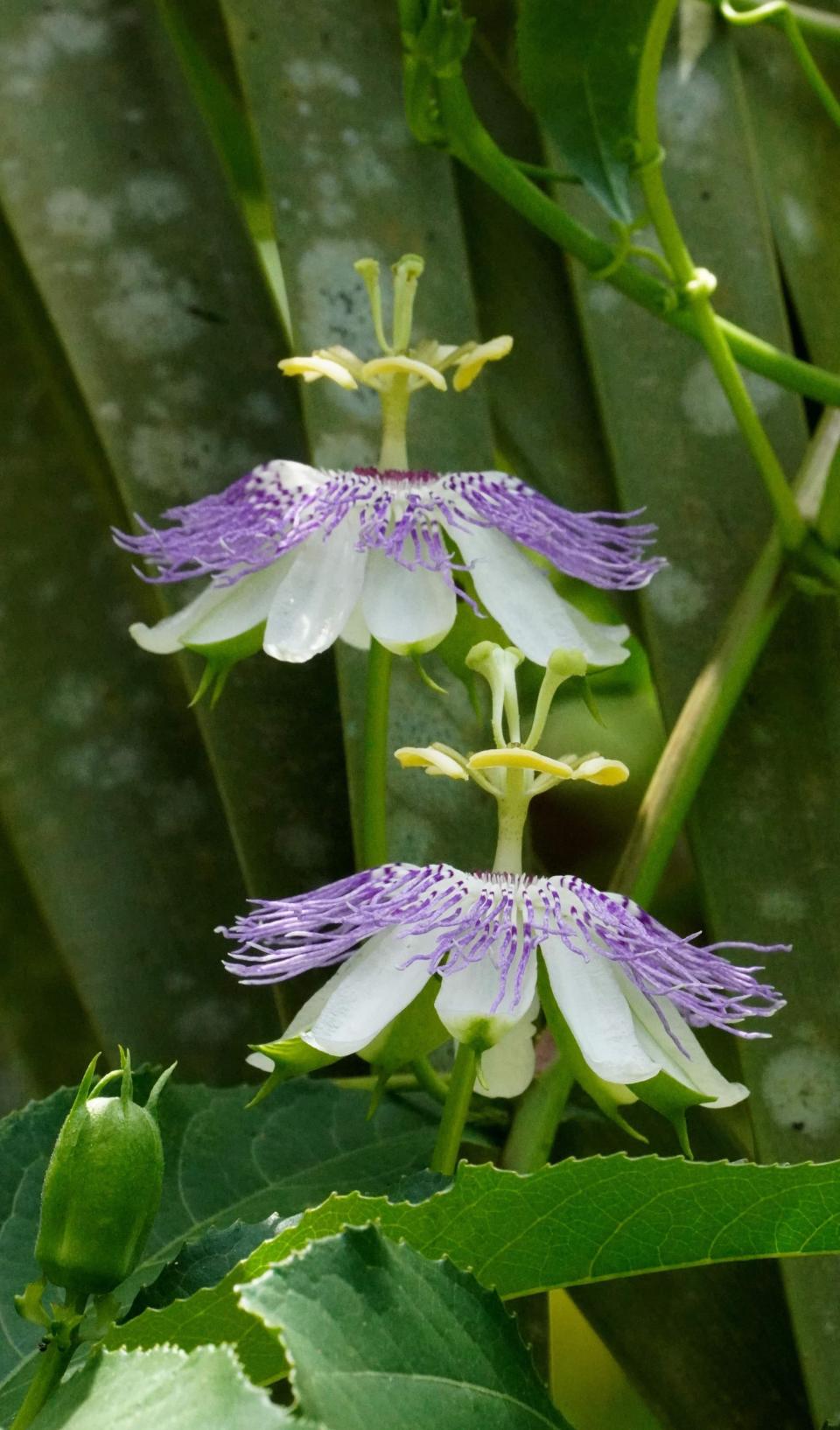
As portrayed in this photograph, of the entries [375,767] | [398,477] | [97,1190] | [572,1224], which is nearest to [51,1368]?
[97,1190]

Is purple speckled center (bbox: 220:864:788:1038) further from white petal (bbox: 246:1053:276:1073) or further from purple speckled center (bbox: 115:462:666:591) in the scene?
purple speckled center (bbox: 115:462:666:591)

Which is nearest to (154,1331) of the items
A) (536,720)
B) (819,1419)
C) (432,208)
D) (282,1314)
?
(282,1314)

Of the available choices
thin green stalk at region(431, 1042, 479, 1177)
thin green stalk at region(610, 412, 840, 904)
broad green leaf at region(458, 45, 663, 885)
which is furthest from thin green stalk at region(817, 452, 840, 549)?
thin green stalk at region(431, 1042, 479, 1177)

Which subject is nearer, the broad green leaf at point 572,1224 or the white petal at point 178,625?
the broad green leaf at point 572,1224

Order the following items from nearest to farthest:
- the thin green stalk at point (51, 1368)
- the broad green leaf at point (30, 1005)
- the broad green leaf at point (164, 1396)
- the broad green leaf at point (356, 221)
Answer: the broad green leaf at point (164, 1396) → the thin green stalk at point (51, 1368) → the broad green leaf at point (356, 221) → the broad green leaf at point (30, 1005)

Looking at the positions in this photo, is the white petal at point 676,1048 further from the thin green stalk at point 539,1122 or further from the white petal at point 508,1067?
the thin green stalk at point 539,1122

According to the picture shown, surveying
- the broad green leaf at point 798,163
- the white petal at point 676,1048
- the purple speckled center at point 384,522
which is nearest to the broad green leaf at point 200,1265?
the white petal at point 676,1048
